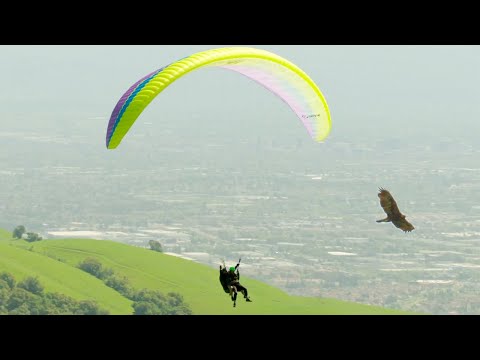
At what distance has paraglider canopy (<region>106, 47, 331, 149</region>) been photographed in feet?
91.7

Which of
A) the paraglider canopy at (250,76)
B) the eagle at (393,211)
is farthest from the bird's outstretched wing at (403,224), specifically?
the paraglider canopy at (250,76)

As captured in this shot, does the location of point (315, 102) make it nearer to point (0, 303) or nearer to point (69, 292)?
point (0, 303)

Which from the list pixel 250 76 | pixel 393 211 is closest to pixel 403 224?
pixel 393 211

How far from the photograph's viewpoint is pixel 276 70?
33969mm

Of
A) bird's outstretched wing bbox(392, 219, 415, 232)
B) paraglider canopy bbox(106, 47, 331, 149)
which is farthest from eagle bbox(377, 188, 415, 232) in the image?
paraglider canopy bbox(106, 47, 331, 149)

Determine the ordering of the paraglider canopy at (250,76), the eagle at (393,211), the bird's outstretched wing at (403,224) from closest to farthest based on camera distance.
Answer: the paraglider canopy at (250,76), the eagle at (393,211), the bird's outstretched wing at (403,224)

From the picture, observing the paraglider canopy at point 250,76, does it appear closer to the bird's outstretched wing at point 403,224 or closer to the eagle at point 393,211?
the eagle at point 393,211

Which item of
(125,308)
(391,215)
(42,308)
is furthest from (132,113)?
(125,308)

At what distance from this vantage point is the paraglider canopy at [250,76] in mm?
27938

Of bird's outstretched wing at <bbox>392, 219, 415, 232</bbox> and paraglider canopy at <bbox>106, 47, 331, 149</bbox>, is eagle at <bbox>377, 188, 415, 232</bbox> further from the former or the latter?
paraglider canopy at <bbox>106, 47, 331, 149</bbox>

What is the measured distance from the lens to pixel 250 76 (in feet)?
116

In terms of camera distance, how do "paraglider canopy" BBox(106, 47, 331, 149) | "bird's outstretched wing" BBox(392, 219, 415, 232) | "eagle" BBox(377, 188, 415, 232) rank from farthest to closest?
"bird's outstretched wing" BBox(392, 219, 415, 232) < "eagle" BBox(377, 188, 415, 232) < "paraglider canopy" BBox(106, 47, 331, 149)

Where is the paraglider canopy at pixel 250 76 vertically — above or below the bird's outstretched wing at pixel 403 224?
above

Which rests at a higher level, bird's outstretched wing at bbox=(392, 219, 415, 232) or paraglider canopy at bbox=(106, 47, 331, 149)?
paraglider canopy at bbox=(106, 47, 331, 149)
